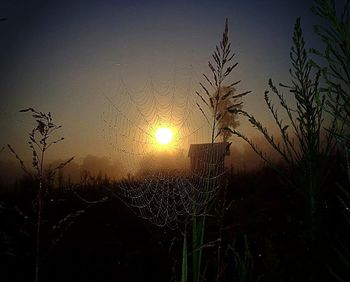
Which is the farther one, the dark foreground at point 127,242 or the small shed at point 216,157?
the dark foreground at point 127,242

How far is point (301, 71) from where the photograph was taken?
6.81 feet

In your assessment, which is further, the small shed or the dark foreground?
the dark foreground

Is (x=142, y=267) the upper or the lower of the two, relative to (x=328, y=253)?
lower

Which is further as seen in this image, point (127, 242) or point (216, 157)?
point (127, 242)

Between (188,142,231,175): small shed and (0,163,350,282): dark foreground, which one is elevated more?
(188,142,231,175): small shed

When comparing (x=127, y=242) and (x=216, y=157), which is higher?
(x=216, y=157)

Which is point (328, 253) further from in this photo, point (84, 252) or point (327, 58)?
point (84, 252)

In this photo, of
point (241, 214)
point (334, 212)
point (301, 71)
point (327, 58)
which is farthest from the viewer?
point (241, 214)

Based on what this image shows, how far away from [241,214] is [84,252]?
3.24 metres

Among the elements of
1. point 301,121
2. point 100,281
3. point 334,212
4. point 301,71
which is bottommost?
point 100,281

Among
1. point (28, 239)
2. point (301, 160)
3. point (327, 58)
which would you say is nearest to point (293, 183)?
point (301, 160)

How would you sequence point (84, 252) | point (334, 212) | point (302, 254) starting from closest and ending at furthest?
point (302, 254) < point (334, 212) < point (84, 252)

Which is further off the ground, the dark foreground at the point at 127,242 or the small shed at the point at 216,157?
the small shed at the point at 216,157

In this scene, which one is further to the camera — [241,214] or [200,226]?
[241,214]
